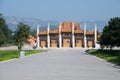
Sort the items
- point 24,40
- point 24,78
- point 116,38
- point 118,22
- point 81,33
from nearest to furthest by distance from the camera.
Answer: point 24,78
point 116,38
point 118,22
point 24,40
point 81,33

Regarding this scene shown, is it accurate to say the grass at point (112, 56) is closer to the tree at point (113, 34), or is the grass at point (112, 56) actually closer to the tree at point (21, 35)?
the tree at point (113, 34)

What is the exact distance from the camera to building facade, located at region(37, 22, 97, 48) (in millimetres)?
110625

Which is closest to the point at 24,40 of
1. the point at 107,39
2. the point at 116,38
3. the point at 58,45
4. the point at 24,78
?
the point at 107,39

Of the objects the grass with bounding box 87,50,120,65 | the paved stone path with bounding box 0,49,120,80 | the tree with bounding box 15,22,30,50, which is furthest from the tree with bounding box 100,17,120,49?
the paved stone path with bounding box 0,49,120,80

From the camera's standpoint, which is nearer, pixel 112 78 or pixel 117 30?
pixel 112 78

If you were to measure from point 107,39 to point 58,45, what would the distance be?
56.4m

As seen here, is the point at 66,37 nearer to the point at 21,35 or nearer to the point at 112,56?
the point at 21,35

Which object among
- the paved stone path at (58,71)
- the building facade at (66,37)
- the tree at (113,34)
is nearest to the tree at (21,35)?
the tree at (113,34)

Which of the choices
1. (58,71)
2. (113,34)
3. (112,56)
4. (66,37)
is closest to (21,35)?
(113,34)

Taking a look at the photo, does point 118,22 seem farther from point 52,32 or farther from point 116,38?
point 52,32

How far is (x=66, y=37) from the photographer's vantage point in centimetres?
11394

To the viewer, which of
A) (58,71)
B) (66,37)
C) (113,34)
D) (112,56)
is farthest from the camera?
(66,37)

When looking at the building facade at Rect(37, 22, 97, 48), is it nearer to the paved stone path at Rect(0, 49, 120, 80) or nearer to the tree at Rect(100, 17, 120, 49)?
the tree at Rect(100, 17, 120, 49)

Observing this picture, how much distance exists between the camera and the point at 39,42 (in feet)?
371
